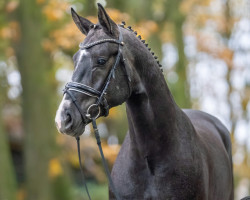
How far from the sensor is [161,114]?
391 cm

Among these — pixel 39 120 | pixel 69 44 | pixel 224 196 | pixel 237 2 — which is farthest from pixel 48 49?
pixel 237 2

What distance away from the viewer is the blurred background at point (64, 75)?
897 centimetres

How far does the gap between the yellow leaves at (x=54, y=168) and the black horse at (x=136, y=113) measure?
16.4 feet

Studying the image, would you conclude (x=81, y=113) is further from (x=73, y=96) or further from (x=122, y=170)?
(x=122, y=170)

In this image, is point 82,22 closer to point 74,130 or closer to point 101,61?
point 101,61

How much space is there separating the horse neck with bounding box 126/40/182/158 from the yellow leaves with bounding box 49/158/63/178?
5.37m

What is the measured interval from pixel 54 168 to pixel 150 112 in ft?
18.8

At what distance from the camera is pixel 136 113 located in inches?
152

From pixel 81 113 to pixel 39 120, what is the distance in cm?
Result: 569

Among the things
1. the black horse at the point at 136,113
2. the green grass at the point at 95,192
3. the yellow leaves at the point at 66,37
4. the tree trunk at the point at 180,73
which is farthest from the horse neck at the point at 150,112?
the green grass at the point at 95,192

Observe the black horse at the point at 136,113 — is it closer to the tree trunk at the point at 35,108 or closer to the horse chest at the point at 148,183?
the horse chest at the point at 148,183

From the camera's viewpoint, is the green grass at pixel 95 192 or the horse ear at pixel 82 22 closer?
the horse ear at pixel 82 22

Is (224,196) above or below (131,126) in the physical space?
below

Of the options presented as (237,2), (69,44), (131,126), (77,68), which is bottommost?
(131,126)
